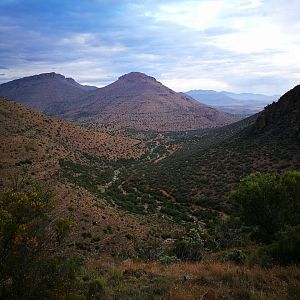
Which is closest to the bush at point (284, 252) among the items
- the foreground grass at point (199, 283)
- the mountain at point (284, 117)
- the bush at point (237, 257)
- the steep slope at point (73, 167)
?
the foreground grass at point (199, 283)

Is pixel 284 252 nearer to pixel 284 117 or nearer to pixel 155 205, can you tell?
pixel 155 205

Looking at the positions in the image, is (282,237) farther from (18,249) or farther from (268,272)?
(18,249)

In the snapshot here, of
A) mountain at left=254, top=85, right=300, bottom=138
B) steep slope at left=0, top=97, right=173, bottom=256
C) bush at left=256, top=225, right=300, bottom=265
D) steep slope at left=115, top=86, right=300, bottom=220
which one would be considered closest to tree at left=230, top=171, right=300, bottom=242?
bush at left=256, top=225, right=300, bottom=265

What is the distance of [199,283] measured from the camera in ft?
28.7

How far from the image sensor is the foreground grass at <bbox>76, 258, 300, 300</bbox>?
7754mm

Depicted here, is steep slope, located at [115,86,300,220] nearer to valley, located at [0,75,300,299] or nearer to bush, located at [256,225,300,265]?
valley, located at [0,75,300,299]

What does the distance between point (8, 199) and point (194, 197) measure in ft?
91.1

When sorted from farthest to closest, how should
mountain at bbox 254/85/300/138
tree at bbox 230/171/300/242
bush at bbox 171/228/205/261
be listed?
mountain at bbox 254/85/300/138
tree at bbox 230/171/300/242
bush at bbox 171/228/205/261

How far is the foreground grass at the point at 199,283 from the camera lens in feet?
25.4

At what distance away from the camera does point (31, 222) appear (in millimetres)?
7586

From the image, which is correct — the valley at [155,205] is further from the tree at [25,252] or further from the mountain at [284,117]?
the tree at [25,252]

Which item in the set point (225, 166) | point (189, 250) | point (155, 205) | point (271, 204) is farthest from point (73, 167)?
point (271, 204)

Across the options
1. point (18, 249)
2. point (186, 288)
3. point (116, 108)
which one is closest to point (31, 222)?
point (18, 249)

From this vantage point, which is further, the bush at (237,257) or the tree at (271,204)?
the tree at (271,204)
